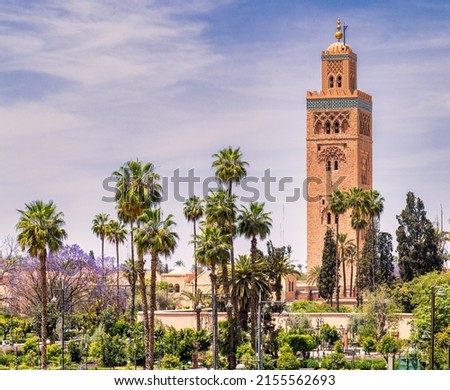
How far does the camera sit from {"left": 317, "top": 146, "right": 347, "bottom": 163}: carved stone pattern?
122 metres

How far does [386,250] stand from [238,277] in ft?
97.2

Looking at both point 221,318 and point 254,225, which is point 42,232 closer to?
point 254,225

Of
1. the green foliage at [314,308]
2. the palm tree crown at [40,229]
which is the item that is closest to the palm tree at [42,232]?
the palm tree crown at [40,229]

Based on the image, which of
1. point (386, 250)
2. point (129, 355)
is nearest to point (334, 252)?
point (386, 250)

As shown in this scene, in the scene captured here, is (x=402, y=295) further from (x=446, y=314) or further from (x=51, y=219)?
(x=51, y=219)

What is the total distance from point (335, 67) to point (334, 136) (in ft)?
22.6

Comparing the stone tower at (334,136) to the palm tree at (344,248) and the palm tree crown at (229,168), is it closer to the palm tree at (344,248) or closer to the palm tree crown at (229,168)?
the palm tree at (344,248)

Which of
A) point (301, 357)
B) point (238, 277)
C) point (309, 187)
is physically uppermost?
point (309, 187)

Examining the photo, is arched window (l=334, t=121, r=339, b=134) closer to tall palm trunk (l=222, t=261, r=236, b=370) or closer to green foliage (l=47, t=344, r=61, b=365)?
tall palm trunk (l=222, t=261, r=236, b=370)

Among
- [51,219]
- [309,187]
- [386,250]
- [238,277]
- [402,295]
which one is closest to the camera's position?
[51,219]

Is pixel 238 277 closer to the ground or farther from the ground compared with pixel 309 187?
closer to the ground

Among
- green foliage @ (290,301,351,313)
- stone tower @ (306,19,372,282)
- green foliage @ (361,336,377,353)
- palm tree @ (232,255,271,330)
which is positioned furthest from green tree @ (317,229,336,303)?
palm tree @ (232,255,271,330)

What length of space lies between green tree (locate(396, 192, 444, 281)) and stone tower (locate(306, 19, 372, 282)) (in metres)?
22.1

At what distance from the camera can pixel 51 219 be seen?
63.3 meters
